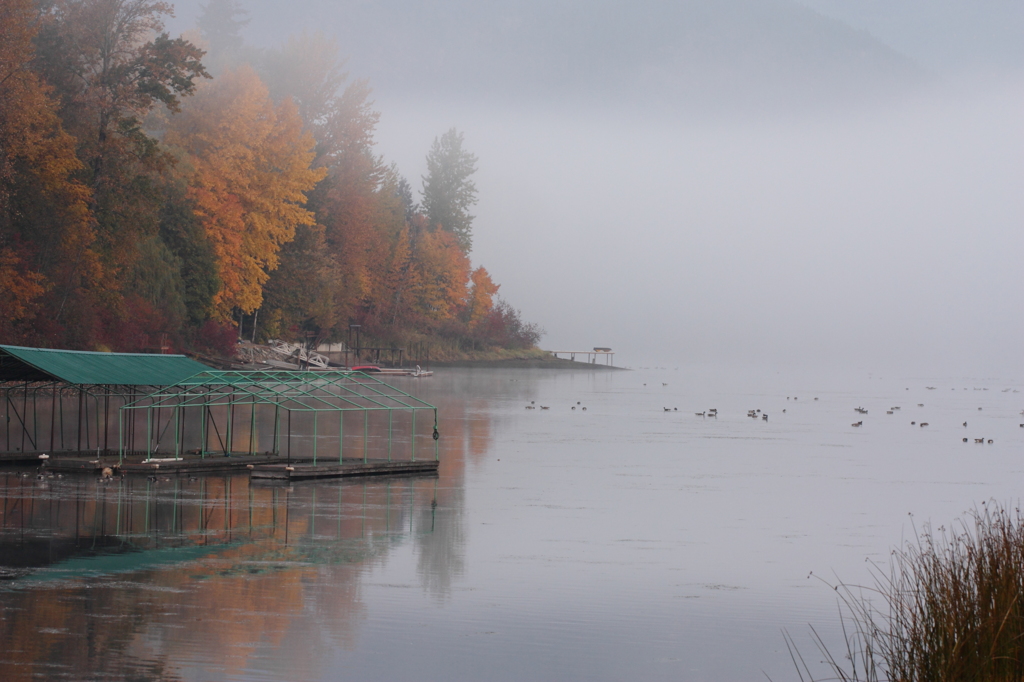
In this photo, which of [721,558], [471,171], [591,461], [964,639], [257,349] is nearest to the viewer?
[964,639]

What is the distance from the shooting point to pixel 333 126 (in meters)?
82.4

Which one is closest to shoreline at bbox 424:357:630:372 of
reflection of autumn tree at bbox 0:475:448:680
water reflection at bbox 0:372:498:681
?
water reflection at bbox 0:372:498:681

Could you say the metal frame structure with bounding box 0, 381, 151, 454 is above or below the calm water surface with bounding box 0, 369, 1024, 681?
above

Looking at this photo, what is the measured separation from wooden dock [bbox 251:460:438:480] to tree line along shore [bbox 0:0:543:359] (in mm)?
19046

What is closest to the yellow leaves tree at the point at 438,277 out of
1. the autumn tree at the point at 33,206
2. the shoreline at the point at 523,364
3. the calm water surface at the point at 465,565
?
the shoreline at the point at 523,364

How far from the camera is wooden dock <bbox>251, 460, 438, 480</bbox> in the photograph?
24766 millimetres

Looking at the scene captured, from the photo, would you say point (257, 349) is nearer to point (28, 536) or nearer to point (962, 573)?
point (28, 536)

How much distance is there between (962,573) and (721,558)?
9.07 meters

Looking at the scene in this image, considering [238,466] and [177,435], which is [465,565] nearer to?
[238,466]

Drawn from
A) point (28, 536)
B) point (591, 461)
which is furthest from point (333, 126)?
point (28, 536)

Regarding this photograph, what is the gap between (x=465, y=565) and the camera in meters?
16.9

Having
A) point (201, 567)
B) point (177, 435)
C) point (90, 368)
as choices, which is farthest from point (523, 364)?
point (201, 567)

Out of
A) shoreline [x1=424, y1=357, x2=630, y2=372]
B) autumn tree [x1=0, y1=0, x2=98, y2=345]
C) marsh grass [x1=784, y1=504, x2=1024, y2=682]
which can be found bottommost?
marsh grass [x1=784, y1=504, x2=1024, y2=682]

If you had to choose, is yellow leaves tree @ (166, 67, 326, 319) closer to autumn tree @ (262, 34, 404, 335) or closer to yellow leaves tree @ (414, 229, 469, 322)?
autumn tree @ (262, 34, 404, 335)
